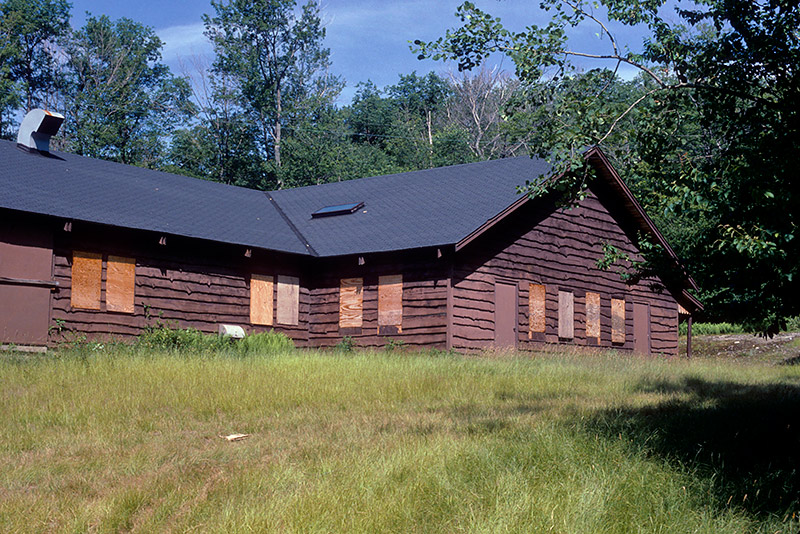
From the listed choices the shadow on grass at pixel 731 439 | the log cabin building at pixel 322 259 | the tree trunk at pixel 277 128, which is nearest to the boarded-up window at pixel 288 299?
the log cabin building at pixel 322 259

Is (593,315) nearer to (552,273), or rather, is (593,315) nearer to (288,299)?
(552,273)

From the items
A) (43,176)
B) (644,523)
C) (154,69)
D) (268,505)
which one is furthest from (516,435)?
(154,69)

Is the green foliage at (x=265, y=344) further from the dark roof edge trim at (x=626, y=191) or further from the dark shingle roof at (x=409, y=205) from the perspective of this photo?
the dark roof edge trim at (x=626, y=191)

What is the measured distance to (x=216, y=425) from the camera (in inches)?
514

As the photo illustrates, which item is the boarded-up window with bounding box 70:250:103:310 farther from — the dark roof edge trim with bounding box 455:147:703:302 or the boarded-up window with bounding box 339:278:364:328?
the dark roof edge trim with bounding box 455:147:703:302

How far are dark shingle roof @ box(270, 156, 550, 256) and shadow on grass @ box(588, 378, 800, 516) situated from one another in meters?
9.88

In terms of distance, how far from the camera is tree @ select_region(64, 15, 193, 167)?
44.9m

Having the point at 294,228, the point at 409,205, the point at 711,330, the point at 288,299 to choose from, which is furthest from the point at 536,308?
the point at 711,330

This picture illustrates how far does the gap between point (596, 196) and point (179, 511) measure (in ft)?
73.4

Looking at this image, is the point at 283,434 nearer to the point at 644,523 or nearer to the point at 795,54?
the point at 644,523

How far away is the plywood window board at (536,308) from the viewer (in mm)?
25625

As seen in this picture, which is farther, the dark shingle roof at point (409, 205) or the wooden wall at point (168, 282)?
the dark shingle roof at point (409, 205)

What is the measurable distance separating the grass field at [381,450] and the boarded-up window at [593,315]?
377 inches

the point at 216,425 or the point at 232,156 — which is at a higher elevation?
the point at 232,156
